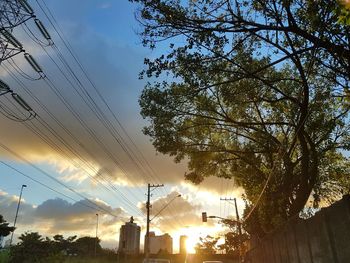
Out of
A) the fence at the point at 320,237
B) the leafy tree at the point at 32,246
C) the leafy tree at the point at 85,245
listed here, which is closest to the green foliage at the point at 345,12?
the fence at the point at 320,237

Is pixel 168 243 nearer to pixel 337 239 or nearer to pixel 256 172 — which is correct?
pixel 256 172

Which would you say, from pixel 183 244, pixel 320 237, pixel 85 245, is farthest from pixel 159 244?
pixel 320 237

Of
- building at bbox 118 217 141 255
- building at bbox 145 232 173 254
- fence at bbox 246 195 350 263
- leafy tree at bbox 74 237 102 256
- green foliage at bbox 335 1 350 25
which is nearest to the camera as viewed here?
green foliage at bbox 335 1 350 25

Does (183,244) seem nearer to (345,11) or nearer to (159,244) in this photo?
(159,244)

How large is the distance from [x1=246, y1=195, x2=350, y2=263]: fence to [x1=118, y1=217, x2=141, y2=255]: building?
49.8 metres

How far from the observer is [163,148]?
22.2 meters

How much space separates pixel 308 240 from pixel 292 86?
9.32 meters

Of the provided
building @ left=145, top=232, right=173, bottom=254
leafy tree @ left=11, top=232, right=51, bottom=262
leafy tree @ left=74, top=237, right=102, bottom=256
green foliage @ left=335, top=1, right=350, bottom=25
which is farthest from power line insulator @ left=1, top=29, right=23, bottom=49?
leafy tree @ left=74, top=237, right=102, bottom=256

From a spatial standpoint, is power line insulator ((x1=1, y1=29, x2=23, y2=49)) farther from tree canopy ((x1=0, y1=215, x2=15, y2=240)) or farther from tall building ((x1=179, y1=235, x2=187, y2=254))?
tall building ((x1=179, y1=235, x2=187, y2=254))

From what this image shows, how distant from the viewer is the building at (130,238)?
66406 millimetres

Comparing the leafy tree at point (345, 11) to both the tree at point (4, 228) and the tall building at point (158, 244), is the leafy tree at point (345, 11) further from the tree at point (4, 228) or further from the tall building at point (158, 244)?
the tall building at point (158, 244)

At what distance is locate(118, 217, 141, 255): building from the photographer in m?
66.4

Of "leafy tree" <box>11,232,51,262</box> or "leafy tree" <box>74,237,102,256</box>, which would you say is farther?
"leafy tree" <box>74,237,102,256</box>

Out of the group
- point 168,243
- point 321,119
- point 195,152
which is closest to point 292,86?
point 321,119
